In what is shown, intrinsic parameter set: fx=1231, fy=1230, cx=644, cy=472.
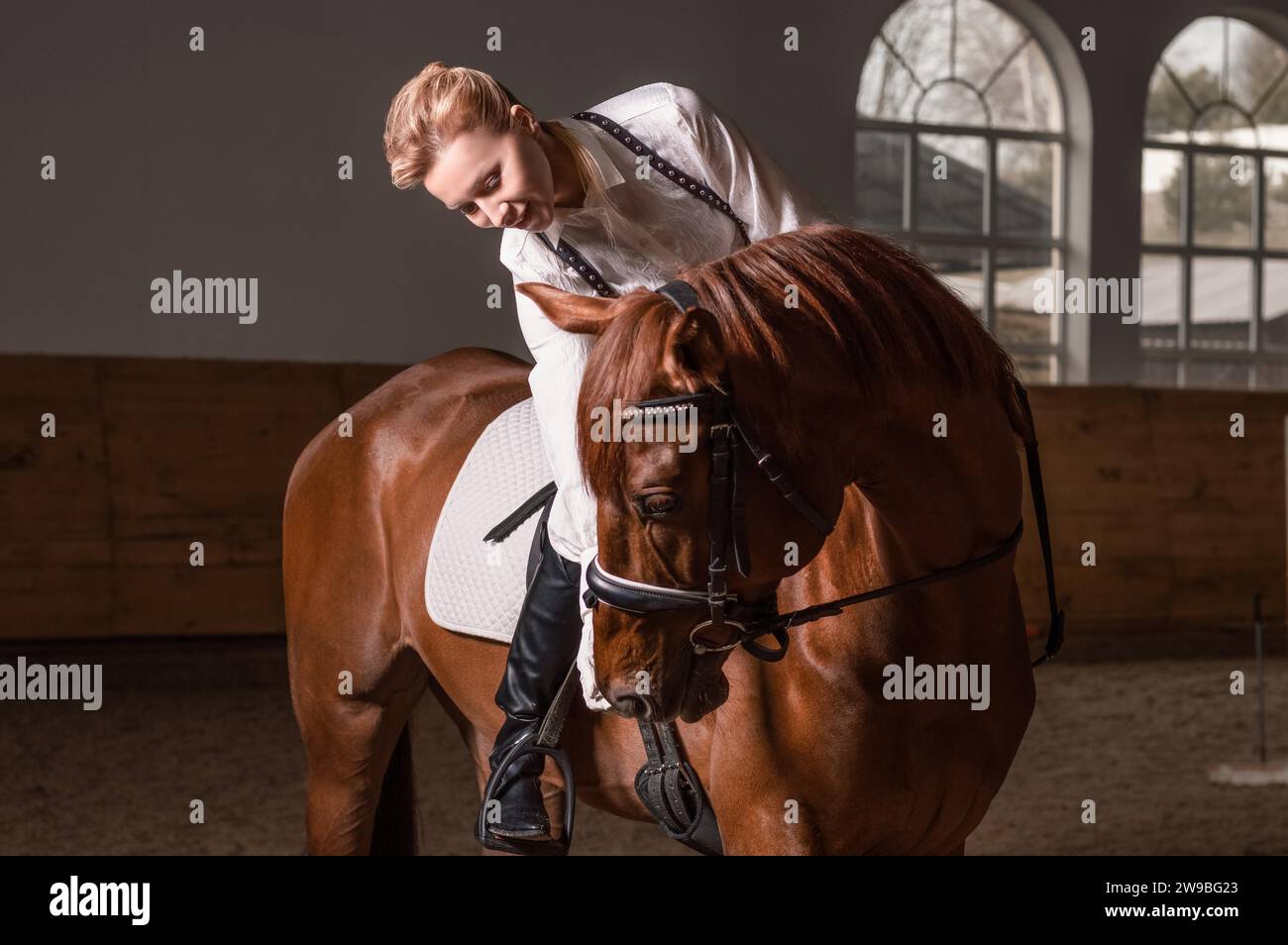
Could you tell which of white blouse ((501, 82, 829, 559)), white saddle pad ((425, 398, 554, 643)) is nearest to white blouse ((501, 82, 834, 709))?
white blouse ((501, 82, 829, 559))

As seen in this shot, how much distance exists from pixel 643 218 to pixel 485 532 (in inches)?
23.6

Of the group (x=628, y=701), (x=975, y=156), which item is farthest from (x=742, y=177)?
(x=975, y=156)

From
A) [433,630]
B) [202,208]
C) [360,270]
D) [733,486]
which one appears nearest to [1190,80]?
[360,270]

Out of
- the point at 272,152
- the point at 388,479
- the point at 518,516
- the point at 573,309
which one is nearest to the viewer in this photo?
the point at 573,309

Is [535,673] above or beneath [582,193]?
beneath

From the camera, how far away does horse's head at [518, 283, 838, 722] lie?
1085mm

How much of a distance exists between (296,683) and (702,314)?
1374mm

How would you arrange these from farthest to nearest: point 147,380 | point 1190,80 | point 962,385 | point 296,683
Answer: point 1190,80, point 147,380, point 296,683, point 962,385

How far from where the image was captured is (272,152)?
201 inches

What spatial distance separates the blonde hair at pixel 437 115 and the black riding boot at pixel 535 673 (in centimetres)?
53

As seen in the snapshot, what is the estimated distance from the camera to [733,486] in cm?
110

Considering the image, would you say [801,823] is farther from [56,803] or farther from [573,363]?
[56,803]

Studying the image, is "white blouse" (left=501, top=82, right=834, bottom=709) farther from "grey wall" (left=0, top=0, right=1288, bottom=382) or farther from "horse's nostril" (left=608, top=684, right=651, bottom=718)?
"grey wall" (left=0, top=0, right=1288, bottom=382)

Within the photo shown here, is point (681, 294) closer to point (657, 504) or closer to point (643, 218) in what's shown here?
point (657, 504)
